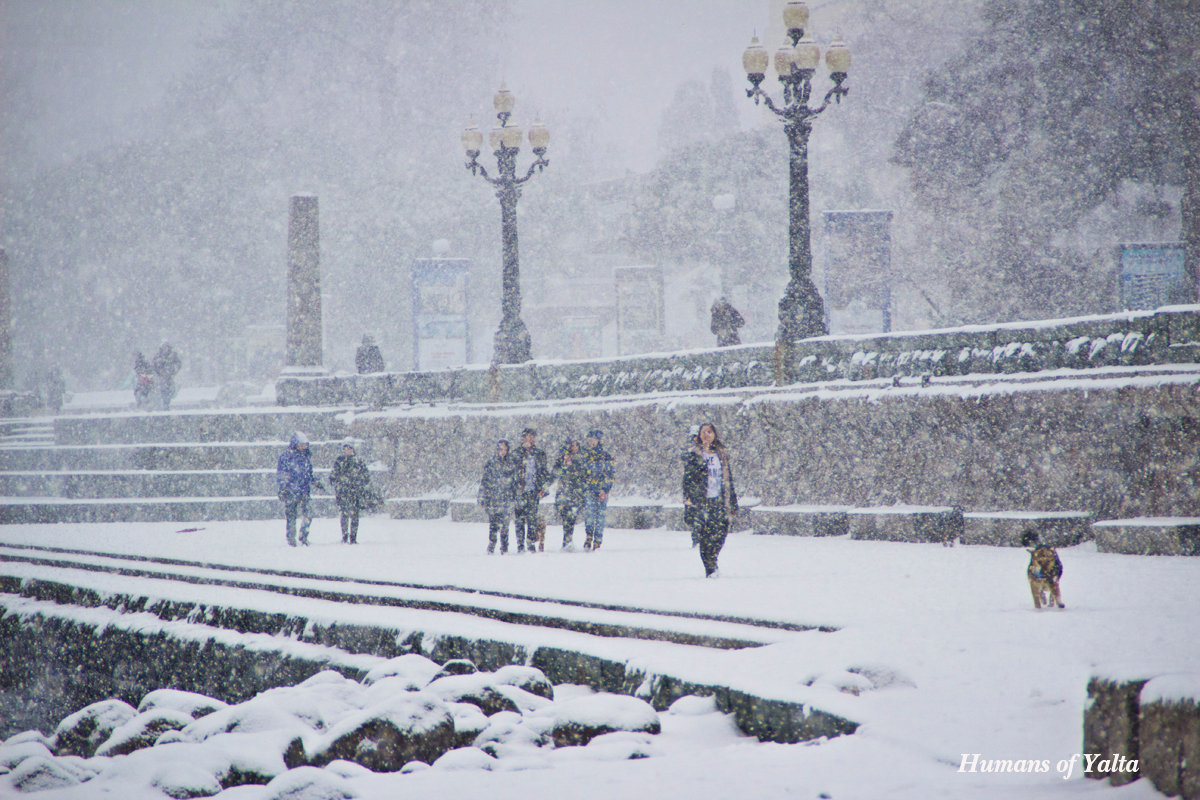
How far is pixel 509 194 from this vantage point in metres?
22.3

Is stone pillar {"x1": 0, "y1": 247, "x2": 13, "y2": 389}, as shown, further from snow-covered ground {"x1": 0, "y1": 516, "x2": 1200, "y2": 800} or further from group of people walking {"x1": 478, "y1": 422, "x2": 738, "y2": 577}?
snow-covered ground {"x1": 0, "y1": 516, "x2": 1200, "y2": 800}

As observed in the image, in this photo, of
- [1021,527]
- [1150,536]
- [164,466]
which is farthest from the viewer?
[164,466]

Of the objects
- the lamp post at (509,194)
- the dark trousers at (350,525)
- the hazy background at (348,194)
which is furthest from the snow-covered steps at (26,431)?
the dark trousers at (350,525)

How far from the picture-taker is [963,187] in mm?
29453

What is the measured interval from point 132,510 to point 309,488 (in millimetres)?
7802

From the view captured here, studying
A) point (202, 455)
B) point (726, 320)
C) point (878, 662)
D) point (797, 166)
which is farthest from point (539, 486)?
point (202, 455)

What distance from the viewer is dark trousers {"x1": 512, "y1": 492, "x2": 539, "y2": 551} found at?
53.7 ft

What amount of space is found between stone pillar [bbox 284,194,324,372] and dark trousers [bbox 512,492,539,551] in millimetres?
12980

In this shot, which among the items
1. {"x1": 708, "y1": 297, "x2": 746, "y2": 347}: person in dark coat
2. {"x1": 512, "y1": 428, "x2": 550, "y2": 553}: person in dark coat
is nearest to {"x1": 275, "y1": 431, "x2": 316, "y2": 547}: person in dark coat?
{"x1": 512, "y1": 428, "x2": 550, "y2": 553}: person in dark coat

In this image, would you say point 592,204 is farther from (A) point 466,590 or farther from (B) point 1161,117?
(A) point 466,590

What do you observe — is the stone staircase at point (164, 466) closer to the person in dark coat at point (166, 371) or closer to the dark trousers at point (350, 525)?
the person in dark coat at point (166, 371)

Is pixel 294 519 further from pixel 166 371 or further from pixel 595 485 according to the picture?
pixel 166 371

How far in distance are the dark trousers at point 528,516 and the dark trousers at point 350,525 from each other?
3118mm

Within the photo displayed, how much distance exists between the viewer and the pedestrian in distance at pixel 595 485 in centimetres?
1598
